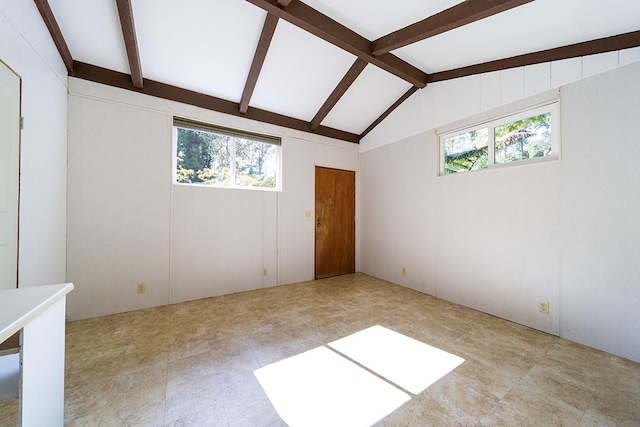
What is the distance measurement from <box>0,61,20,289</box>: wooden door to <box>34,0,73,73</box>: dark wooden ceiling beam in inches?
30.5

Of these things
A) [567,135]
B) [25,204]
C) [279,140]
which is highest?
[279,140]

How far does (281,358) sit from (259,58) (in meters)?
3.07

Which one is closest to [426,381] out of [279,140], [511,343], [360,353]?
[360,353]

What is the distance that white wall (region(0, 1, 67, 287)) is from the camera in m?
1.81

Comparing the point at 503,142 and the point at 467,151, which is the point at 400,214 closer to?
the point at 467,151

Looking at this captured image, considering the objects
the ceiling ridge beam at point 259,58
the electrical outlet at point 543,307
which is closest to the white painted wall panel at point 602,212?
the electrical outlet at point 543,307

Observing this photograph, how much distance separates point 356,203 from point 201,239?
2893 mm

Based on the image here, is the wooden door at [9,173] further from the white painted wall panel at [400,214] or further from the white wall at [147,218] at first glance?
the white painted wall panel at [400,214]

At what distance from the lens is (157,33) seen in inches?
96.7

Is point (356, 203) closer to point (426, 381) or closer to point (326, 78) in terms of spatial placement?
point (326, 78)

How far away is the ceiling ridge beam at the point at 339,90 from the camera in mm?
3104

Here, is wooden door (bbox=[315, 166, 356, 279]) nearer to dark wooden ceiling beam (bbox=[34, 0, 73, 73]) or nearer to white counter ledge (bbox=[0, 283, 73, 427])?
dark wooden ceiling beam (bbox=[34, 0, 73, 73])

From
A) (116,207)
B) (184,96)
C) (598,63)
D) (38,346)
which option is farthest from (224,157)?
(598,63)

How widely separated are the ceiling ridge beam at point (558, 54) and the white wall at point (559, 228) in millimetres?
215
